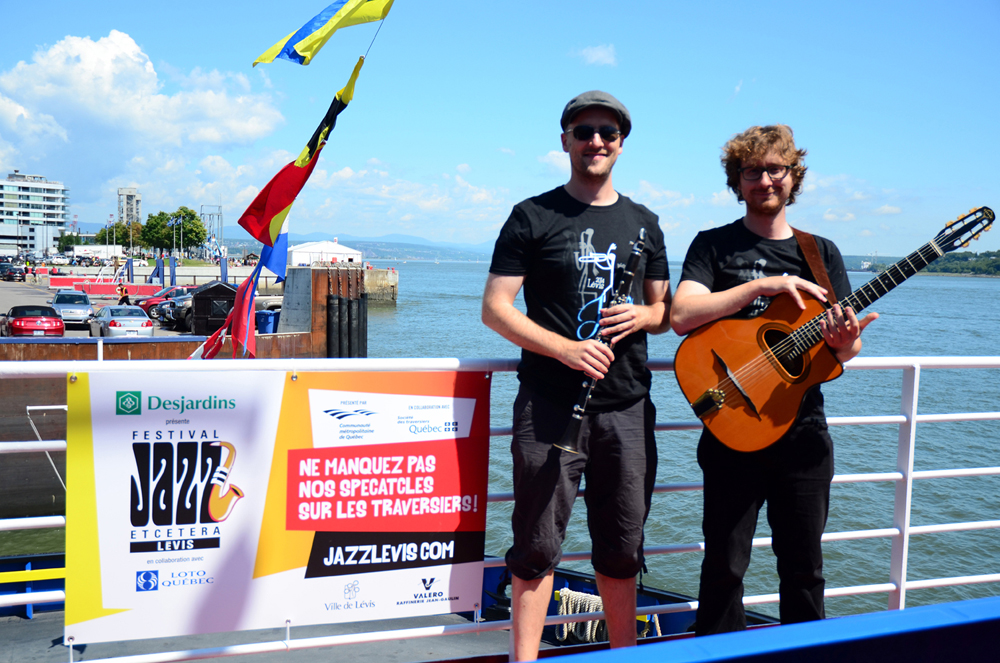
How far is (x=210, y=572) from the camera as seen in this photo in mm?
2566

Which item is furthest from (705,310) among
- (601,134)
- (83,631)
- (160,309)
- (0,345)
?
(160,309)

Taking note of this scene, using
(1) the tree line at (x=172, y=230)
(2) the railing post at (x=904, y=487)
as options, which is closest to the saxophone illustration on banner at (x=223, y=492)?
(2) the railing post at (x=904, y=487)

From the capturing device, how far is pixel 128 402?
2.45 m

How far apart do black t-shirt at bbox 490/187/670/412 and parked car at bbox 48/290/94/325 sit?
31569 millimetres

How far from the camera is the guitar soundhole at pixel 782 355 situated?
2562 mm

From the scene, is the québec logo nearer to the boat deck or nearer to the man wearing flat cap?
the man wearing flat cap

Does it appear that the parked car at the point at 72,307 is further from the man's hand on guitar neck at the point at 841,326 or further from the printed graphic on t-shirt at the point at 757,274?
the man's hand on guitar neck at the point at 841,326

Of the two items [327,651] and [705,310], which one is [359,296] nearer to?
[327,651]

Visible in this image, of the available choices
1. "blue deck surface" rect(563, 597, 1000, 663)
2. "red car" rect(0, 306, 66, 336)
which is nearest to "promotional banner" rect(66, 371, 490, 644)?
"blue deck surface" rect(563, 597, 1000, 663)

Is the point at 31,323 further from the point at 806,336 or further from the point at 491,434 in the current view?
the point at 806,336

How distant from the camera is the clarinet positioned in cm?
233

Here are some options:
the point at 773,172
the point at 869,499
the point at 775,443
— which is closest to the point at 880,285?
the point at 773,172

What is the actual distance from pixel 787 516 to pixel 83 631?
2457 millimetres

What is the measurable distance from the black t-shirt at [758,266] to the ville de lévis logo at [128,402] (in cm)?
192
